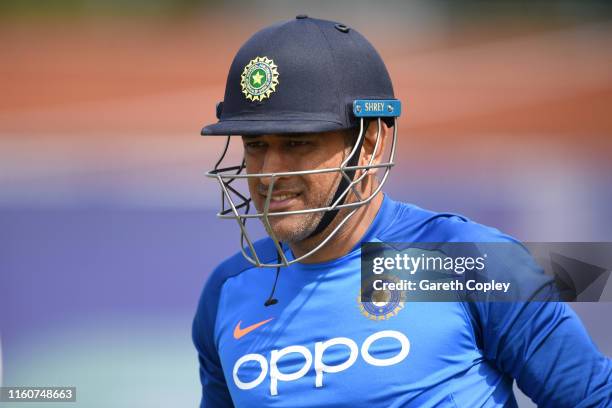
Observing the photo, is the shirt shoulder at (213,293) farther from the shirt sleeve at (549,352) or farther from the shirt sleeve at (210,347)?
the shirt sleeve at (549,352)

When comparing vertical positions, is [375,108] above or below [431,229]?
above

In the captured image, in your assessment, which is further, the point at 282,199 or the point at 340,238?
the point at 340,238

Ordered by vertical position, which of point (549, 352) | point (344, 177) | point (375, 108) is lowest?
point (549, 352)

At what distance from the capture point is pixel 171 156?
3.19 metres

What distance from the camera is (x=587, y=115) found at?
10.2 feet

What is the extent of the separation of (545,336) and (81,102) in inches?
79.3

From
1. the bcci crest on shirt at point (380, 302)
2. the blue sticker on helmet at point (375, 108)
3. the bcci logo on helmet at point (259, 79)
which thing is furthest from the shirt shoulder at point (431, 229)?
the bcci logo on helmet at point (259, 79)

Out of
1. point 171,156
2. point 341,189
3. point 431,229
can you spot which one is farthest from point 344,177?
point 171,156

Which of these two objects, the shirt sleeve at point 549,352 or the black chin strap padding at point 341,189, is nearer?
the shirt sleeve at point 549,352

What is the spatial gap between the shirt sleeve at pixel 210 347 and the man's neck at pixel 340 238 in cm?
30

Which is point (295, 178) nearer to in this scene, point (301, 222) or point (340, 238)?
point (301, 222)

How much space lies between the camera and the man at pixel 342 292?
1.79 m

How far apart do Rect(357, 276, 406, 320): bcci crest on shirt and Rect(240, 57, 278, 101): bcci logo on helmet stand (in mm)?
478

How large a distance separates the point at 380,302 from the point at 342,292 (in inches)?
3.6
